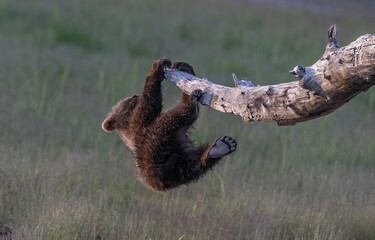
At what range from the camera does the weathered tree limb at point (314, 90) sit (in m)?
3.36

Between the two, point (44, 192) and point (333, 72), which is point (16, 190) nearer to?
point (44, 192)

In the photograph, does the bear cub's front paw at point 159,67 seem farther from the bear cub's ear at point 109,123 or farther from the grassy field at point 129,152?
the grassy field at point 129,152

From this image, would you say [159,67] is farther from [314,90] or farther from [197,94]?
[314,90]

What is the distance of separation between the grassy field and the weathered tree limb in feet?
4.57

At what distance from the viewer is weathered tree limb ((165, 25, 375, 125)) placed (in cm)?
336

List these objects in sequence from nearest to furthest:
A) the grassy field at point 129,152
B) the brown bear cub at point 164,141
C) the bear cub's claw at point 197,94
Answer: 1. the bear cub's claw at point 197,94
2. the brown bear cub at point 164,141
3. the grassy field at point 129,152

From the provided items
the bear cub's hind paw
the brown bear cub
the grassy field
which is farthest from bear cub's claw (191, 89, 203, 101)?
the grassy field

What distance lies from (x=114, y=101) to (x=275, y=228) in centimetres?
366

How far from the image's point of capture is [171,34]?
12.6 meters

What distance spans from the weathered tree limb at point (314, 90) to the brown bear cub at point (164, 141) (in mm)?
388

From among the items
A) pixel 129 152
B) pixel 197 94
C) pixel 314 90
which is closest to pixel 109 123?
pixel 197 94

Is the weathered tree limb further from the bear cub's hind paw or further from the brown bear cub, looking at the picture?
the brown bear cub

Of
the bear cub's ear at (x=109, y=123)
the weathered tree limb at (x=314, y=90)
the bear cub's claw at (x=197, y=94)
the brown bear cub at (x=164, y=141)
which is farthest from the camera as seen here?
the bear cub's ear at (x=109, y=123)

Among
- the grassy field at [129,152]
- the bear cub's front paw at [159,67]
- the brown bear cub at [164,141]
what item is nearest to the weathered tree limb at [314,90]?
the brown bear cub at [164,141]
